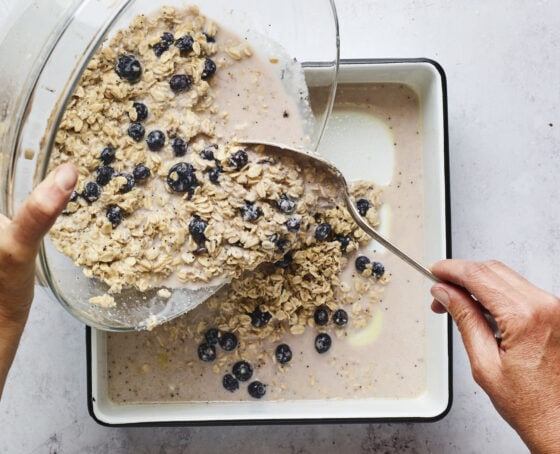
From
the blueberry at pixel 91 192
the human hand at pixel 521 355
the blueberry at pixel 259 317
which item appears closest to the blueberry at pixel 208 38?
the blueberry at pixel 91 192

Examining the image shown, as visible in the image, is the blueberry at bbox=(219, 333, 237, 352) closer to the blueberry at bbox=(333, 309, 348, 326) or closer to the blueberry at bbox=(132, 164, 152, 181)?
the blueberry at bbox=(333, 309, 348, 326)

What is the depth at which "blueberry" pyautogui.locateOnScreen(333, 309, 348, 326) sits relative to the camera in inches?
61.4

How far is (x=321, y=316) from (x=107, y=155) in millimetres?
568

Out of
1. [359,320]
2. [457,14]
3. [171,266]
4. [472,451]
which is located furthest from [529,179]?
[171,266]

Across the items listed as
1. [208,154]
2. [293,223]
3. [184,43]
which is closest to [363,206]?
[293,223]

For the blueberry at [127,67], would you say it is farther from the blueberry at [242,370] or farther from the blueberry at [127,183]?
the blueberry at [242,370]

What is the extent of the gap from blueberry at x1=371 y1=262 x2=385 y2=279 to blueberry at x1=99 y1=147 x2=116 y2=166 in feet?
2.01

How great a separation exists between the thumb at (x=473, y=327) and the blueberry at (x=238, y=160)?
412 mm

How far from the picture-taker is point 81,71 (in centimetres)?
104

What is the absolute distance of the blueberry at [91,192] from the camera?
132cm

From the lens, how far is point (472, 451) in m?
1.64

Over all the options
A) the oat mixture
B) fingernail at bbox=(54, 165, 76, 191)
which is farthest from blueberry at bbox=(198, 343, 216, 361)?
fingernail at bbox=(54, 165, 76, 191)

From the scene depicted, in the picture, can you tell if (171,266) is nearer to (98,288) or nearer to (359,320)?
(98,288)

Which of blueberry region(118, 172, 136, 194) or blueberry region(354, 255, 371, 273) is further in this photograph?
blueberry region(354, 255, 371, 273)
